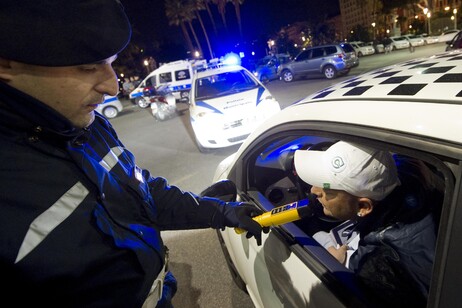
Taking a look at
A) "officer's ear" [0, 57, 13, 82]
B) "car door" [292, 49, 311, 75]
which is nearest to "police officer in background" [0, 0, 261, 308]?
"officer's ear" [0, 57, 13, 82]

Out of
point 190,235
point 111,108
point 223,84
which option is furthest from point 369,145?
point 111,108

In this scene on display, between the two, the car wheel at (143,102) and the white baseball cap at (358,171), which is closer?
the white baseball cap at (358,171)

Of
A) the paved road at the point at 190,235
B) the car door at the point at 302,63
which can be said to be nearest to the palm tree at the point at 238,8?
the car door at the point at 302,63

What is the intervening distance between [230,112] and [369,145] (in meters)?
4.35

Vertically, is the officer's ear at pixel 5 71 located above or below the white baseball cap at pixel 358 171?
above

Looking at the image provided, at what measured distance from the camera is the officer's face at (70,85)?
0.86 m

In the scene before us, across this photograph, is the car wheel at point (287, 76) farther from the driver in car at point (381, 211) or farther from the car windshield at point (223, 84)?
the driver in car at point (381, 211)

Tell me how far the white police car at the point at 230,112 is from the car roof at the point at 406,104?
150 inches

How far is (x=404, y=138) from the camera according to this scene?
925 mm

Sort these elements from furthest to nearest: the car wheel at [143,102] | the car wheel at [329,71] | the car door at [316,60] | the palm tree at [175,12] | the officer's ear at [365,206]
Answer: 1. the palm tree at [175,12]
2. the car wheel at [143,102]
3. the car door at [316,60]
4. the car wheel at [329,71]
5. the officer's ear at [365,206]

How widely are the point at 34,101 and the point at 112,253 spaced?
55 cm

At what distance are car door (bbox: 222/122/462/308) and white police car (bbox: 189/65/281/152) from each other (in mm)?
2968

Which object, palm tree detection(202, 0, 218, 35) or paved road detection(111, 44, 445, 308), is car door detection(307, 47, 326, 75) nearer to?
paved road detection(111, 44, 445, 308)

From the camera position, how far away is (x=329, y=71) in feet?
42.4
